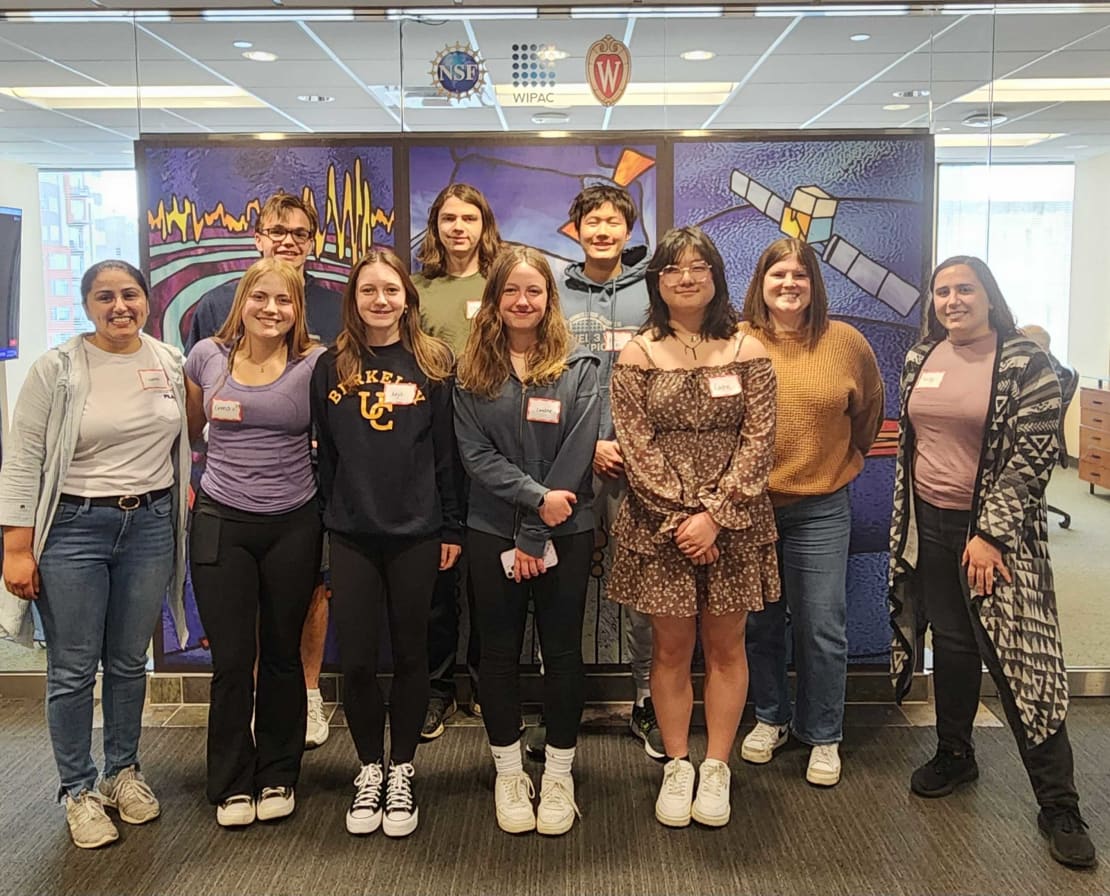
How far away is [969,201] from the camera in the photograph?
10.5ft

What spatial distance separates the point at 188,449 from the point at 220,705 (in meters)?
0.69

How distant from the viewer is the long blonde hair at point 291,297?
227cm

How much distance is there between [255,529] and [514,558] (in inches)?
26.1

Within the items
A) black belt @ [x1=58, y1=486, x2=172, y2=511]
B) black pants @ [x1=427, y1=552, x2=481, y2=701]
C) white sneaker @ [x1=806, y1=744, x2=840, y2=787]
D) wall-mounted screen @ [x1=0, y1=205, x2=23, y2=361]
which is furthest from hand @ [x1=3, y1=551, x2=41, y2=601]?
white sneaker @ [x1=806, y1=744, x2=840, y2=787]

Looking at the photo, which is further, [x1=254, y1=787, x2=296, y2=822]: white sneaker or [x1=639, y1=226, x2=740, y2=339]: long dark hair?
[x1=254, y1=787, x2=296, y2=822]: white sneaker

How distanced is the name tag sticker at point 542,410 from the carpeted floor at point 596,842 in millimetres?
1108

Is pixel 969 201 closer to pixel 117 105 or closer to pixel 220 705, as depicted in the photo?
pixel 220 705

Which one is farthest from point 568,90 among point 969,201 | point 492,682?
point 492,682

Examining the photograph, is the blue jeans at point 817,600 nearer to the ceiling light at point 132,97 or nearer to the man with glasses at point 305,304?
the man with glasses at point 305,304

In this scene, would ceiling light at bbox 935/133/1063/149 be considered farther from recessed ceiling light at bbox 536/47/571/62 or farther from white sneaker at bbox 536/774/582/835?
white sneaker at bbox 536/774/582/835

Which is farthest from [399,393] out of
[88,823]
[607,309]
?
[88,823]

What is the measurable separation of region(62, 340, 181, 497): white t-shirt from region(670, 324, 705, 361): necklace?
135 cm

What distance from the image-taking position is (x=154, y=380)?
229 cm

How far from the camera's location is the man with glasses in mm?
2836
